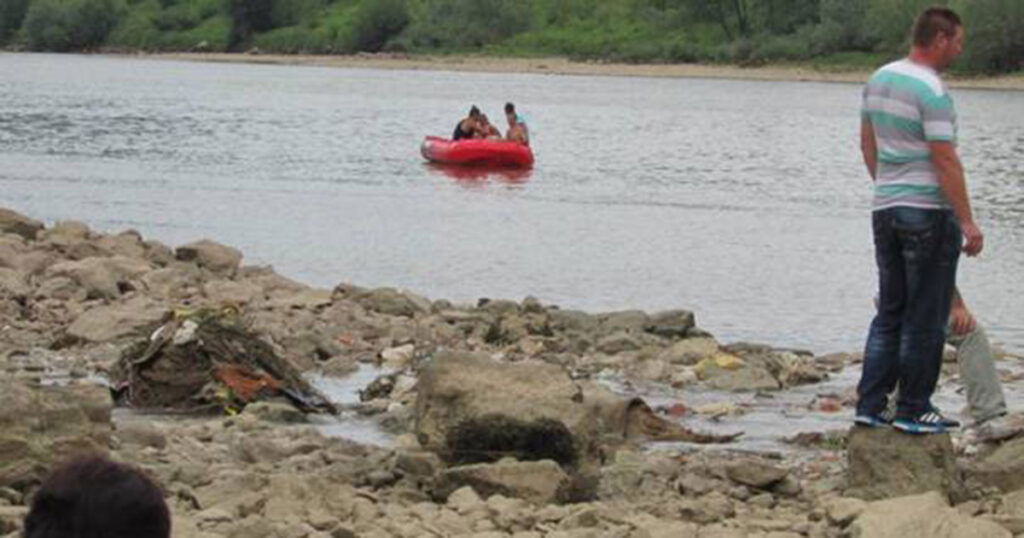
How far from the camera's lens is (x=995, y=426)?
10.6 metres

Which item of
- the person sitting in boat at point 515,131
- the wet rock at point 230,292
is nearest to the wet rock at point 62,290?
the wet rock at point 230,292

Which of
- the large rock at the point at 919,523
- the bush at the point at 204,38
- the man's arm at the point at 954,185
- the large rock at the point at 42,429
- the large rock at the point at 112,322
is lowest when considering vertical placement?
the bush at the point at 204,38

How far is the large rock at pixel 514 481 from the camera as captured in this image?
30.3 ft

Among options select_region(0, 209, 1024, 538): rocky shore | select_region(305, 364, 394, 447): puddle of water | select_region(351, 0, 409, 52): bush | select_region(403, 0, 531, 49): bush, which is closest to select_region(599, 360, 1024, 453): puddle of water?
select_region(0, 209, 1024, 538): rocky shore

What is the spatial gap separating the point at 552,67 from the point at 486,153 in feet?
206

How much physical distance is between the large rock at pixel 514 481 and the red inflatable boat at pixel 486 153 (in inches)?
1207

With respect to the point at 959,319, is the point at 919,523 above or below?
below

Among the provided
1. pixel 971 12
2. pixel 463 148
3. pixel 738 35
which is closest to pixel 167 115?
pixel 463 148

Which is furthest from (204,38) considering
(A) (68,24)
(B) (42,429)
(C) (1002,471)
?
(C) (1002,471)

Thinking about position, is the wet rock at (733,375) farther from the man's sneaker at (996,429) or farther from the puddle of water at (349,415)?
the man's sneaker at (996,429)

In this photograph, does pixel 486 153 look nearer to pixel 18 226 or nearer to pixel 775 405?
pixel 18 226

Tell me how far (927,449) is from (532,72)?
93719 millimetres

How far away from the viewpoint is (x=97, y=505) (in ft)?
11.7

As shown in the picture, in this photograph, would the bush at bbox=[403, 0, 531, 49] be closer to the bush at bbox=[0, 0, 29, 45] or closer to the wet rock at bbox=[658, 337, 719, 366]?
the bush at bbox=[0, 0, 29, 45]
